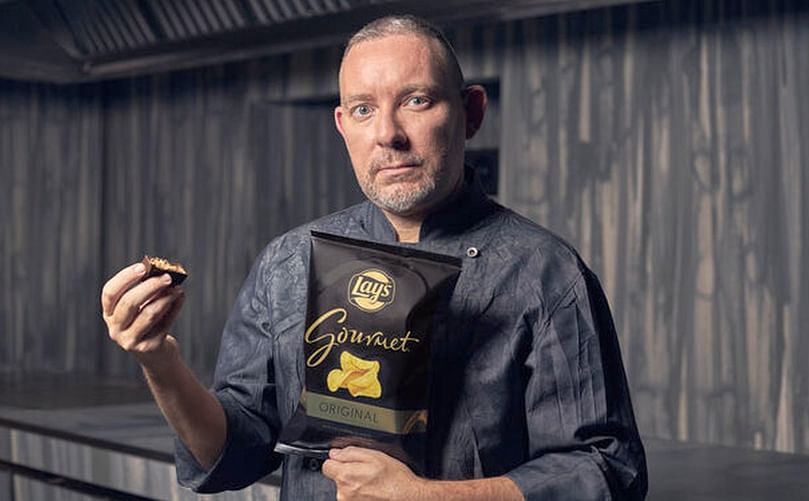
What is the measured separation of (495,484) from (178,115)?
68.6 inches

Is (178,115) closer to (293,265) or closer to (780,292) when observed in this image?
(780,292)

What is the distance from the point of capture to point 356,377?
2.59 feet

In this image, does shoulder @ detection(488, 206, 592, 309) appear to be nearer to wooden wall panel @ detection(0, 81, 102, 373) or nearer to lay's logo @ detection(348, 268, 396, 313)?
lay's logo @ detection(348, 268, 396, 313)

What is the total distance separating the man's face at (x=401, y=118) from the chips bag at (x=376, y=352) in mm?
47

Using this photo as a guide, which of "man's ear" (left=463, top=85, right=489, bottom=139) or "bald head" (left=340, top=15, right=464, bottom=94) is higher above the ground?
"bald head" (left=340, top=15, right=464, bottom=94)

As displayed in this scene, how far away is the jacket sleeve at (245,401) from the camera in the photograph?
86 cm

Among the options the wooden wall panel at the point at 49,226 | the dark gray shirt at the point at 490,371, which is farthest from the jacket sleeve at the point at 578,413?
the wooden wall panel at the point at 49,226

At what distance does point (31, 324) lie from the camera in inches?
97.3

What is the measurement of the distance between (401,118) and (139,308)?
0.69 feet

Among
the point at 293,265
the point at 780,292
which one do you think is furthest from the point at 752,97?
the point at 293,265

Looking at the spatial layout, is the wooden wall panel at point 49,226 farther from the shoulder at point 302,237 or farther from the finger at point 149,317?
the finger at point 149,317

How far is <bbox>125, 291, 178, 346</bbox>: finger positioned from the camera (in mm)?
763

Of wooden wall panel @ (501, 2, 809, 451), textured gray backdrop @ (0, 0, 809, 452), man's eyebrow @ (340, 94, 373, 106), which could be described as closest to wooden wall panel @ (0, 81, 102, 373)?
textured gray backdrop @ (0, 0, 809, 452)

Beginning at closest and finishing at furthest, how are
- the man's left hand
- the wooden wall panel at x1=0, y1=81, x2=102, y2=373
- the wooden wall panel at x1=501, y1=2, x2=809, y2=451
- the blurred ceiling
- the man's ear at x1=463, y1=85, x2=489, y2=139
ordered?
the man's left hand → the man's ear at x1=463, y1=85, x2=489, y2=139 → the wooden wall panel at x1=501, y1=2, x2=809, y2=451 → the blurred ceiling → the wooden wall panel at x1=0, y1=81, x2=102, y2=373
